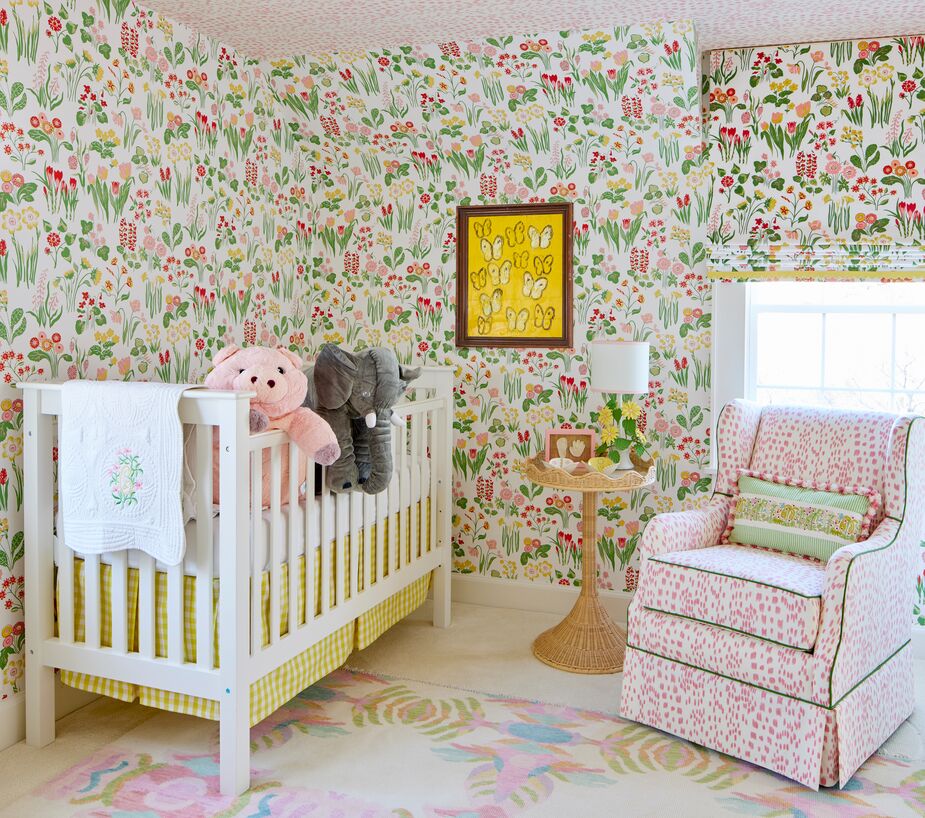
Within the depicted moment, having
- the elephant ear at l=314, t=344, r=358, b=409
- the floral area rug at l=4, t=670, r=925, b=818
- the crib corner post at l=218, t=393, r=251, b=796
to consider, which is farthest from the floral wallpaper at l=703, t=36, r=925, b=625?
the crib corner post at l=218, t=393, r=251, b=796

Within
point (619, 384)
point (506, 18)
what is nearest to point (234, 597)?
point (619, 384)

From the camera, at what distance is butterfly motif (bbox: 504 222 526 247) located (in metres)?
3.54

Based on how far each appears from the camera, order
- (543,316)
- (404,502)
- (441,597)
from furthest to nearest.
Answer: (543,316) → (441,597) → (404,502)

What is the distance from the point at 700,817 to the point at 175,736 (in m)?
1.43

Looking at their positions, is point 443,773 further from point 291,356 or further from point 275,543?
point 291,356

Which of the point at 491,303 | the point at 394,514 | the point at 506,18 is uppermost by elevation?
the point at 506,18

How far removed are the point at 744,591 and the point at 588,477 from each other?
752 mm

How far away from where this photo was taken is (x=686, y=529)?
108 inches

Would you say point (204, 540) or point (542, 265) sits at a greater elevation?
point (542, 265)

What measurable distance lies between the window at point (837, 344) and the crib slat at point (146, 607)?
2284 millimetres

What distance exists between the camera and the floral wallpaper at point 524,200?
10.6 feet

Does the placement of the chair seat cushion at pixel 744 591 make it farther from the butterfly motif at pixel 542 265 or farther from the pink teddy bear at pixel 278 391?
the butterfly motif at pixel 542 265

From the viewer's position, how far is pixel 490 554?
374 cm

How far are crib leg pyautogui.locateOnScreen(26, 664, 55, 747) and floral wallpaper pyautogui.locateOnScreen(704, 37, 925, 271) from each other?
2.60 meters
